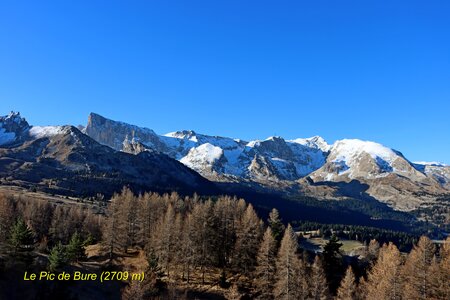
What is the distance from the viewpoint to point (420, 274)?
83.6m

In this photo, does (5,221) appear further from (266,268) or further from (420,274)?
(420,274)

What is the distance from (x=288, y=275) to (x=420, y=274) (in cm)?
2741

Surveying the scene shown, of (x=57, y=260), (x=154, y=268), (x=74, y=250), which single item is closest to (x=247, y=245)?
(x=154, y=268)

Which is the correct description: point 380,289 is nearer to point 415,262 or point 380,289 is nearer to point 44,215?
point 415,262

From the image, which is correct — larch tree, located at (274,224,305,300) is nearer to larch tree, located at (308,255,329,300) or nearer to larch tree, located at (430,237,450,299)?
larch tree, located at (308,255,329,300)

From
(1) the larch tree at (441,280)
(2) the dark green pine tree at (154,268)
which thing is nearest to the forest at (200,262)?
(1) the larch tree at (441,280)

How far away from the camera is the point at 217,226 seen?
10862 cm

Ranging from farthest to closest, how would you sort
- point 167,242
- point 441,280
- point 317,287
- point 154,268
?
point 167,242, point 154,268, point 317,287, point 441,280

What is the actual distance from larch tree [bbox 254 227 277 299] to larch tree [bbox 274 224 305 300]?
95.3 inches

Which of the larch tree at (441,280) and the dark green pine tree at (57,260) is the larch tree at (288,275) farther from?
the dark green pine tree at (57,260)

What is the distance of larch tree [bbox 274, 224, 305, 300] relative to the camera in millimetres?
86375

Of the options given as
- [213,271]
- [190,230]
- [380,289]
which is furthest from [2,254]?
[380,289]

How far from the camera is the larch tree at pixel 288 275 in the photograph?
8638cm

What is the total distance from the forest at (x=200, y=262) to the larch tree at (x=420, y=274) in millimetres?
197
